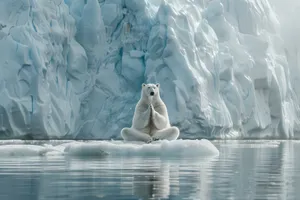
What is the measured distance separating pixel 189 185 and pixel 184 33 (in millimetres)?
24277

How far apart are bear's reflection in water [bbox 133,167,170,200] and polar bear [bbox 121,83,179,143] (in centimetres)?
446

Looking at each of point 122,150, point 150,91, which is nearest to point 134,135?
point 150,91

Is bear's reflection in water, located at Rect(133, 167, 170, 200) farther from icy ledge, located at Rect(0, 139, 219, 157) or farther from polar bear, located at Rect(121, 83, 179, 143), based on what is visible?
polar bear, located at Rect(121, 83, 179, 143)

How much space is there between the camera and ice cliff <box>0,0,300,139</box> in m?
24.7

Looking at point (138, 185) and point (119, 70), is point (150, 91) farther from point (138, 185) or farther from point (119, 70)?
point (119, 70)

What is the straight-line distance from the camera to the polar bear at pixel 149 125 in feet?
33.7

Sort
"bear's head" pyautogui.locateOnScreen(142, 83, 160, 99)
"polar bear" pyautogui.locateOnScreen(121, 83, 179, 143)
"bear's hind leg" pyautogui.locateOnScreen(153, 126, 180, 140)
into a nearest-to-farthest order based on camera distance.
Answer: "polar bear" pyautogui.locateOnScreen(121, 83, 179, 143) < "bear's hind leg" pyautogui.locateOnScreen(153, 126, 180, 140) < "bear's head" pyautogui.locateOnScreen(142, 83, 160, 99)

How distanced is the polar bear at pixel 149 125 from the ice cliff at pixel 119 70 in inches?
553

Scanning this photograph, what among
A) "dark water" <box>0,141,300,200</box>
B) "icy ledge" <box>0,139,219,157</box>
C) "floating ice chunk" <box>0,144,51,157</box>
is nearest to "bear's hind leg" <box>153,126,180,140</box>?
"icy ledge" <box>0,139,219,157</box>

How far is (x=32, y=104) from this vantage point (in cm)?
2444

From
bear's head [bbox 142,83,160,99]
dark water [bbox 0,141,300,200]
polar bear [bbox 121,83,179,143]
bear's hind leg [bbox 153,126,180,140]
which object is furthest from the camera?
bear's head [bbox 142,83,160,99]

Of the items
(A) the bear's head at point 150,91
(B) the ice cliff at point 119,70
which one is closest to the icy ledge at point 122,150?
(A) the bear's head at point 150,91

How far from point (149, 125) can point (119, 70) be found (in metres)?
18.4

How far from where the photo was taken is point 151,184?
173 inches
